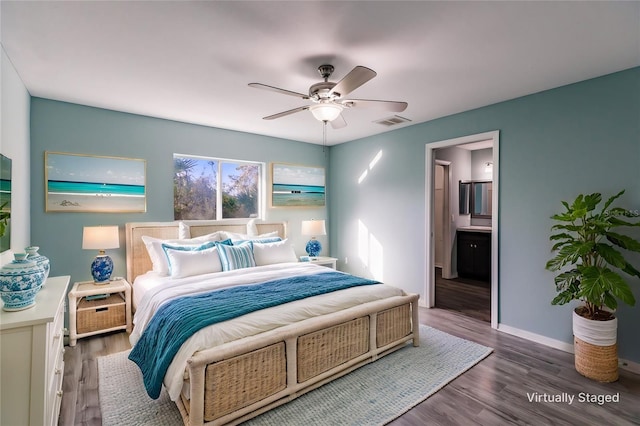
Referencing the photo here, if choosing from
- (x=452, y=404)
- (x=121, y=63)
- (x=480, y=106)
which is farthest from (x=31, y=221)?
(x=480, y=106)

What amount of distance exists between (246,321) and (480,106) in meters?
3.47

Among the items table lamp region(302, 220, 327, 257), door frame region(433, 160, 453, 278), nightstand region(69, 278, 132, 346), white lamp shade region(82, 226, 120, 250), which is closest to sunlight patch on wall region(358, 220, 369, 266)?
table lamp region(302, 220, 327, 257)

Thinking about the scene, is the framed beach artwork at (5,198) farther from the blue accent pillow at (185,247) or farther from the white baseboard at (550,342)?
the white baseboard at (550,342)

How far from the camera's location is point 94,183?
3.61 metres

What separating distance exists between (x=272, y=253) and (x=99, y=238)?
1.87 metres

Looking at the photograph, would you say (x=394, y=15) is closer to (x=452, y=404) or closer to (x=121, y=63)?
(x=121, y=63)

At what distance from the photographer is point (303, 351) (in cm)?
233

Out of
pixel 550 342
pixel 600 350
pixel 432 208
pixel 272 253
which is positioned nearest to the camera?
pixel 600 350

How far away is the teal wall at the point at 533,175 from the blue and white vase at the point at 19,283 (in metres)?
3.97

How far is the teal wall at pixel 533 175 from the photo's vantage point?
2732 mm

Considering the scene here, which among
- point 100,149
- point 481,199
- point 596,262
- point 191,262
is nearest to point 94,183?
point 100,149

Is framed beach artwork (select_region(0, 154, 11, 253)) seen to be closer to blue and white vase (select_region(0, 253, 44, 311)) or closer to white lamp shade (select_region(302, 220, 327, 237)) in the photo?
blue and white vase (select_region(0, 253, 44, 311))

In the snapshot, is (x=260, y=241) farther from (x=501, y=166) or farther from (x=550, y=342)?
(x=550, y=342)

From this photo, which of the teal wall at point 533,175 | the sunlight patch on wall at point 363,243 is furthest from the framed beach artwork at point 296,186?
the teal wall at point 533,175
